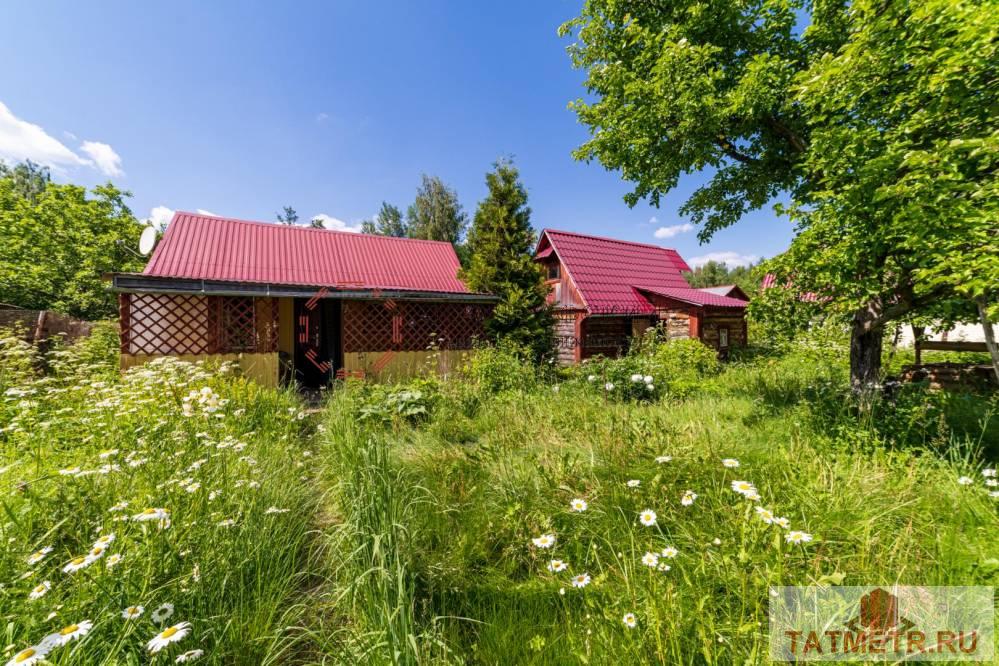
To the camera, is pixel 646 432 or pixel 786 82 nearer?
pixel 646 432

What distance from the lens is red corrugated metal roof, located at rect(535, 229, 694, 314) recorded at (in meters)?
12.5

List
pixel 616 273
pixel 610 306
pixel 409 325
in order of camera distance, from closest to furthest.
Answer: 1. pixel 409 325
2. pixel 610 306
3. pixel 616 273

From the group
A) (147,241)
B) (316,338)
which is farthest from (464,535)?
(147,241)

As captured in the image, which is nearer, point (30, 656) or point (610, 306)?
point (30, 656)

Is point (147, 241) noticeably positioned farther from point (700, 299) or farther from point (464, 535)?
point (700, 299)

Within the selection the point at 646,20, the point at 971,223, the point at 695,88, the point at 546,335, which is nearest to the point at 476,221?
the point at 546,335

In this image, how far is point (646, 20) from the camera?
480 cm

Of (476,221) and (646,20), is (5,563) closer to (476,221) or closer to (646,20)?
(646,20)

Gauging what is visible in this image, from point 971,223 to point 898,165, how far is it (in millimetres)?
715

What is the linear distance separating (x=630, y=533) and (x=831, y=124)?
408cm

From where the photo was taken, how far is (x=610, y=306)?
12266 millimetres

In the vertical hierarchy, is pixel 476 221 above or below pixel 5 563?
above

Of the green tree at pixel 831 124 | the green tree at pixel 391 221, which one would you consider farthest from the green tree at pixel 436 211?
the green tree at pixel 831 124

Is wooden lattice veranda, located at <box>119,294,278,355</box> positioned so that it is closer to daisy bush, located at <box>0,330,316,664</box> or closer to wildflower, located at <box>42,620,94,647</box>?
daisy bush, located at <box>0,330,316,664</box>
